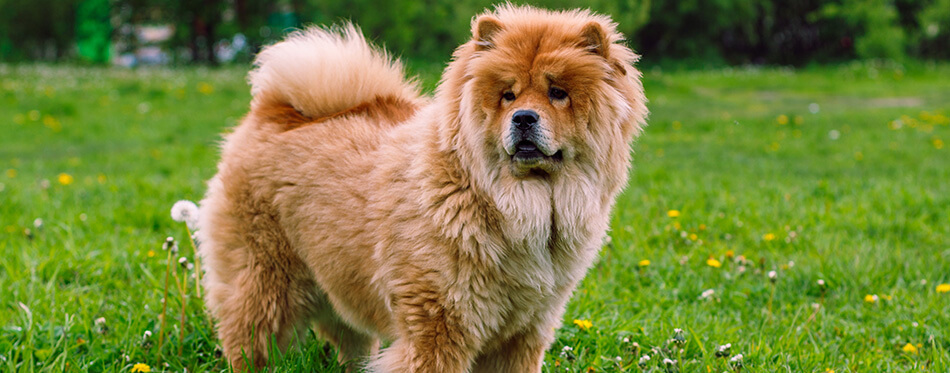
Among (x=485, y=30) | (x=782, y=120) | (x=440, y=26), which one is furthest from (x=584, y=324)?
(x=440, y=26)

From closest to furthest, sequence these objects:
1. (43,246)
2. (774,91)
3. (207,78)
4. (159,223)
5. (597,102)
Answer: (597,102) → (43,246) → (159,223) → (774,91) → (207,78)

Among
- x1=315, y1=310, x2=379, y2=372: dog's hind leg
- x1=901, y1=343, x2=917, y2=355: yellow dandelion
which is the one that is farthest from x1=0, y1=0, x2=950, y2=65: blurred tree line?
x1=901, y1=343, x2=917, y2=355: yellow dandelion

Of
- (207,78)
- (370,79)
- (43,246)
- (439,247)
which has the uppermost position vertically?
(370,79)

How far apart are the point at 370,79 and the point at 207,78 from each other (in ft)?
43.5

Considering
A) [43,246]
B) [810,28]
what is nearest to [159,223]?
[43,246]

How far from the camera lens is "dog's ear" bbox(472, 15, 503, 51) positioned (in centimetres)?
248

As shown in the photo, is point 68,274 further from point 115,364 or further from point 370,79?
point 370,79

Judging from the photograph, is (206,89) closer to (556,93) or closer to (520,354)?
(520,354)

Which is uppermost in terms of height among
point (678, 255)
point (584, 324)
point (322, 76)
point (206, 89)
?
point (322, 76)

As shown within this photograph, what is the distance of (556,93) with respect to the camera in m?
2.39

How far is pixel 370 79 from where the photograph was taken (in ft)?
10.6

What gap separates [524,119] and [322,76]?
3.93 ft

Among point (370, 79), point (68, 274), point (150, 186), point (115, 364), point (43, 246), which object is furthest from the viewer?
point (150, 186)

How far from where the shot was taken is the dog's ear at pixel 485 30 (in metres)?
2.48
